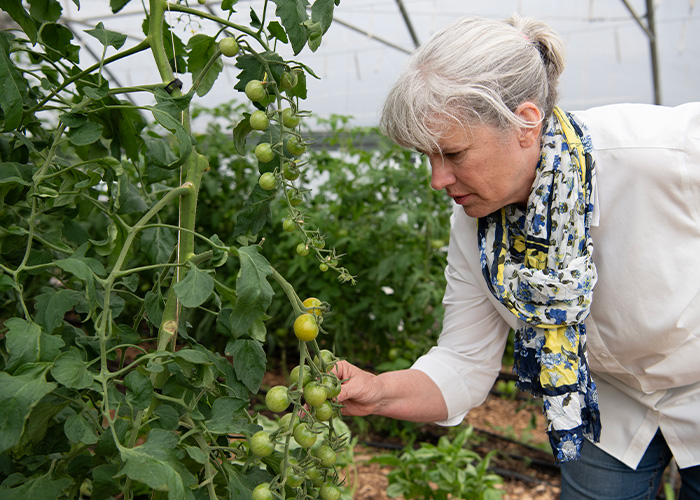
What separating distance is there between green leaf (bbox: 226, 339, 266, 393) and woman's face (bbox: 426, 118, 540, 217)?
0.54 metres

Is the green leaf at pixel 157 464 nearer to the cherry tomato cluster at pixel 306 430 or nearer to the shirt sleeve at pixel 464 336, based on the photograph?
the cherry tomato cluster at pixel 306 430

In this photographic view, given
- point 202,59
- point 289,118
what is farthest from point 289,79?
point 202,59

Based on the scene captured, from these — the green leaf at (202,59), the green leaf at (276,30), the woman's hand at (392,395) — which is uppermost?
the green leaf at (276,30)

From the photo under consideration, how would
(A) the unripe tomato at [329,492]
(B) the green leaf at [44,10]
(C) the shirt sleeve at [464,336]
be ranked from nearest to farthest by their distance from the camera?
(A) the unripe tomato at [329,492], (B) the green leaf at [44,10], (C) the shirt sleeve at [464,336]

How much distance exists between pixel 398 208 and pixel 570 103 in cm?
374

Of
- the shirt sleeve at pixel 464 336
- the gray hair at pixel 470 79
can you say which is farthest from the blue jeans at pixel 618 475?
the gray hair at pixel 470 79

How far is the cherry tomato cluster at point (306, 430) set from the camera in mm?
674

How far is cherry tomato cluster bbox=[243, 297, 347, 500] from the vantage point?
674mm

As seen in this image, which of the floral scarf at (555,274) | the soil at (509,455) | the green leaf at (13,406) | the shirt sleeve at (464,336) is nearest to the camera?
the green leaf at (13,406)

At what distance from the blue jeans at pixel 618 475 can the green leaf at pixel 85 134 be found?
1.31 meters

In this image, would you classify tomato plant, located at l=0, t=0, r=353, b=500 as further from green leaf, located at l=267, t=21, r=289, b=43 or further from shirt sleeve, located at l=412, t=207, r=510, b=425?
shirt sleeve, located at l=412, t=207, r=510, b=425

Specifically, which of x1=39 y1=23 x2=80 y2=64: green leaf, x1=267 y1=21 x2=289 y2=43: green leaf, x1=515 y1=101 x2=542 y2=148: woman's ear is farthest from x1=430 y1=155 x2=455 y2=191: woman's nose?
x1=39 y1=23 x2=80 y2=64: green leaf

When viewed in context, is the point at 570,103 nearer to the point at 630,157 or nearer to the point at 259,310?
the point at 630,157

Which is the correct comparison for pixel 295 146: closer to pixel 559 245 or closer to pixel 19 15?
pixel 19 15
